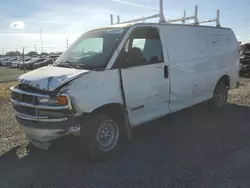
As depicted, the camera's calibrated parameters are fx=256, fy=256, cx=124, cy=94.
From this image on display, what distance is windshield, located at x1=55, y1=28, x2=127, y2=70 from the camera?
4.11m

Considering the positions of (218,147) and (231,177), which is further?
(218,147)

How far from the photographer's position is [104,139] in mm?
4145

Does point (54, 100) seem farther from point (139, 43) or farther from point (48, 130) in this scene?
point (139, 43)

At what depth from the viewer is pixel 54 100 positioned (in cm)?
354

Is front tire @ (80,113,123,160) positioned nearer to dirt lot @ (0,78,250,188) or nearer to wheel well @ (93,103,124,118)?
wheel well @ (93,103,124,118)

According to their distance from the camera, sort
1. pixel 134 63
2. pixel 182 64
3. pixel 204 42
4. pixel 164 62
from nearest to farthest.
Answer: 1. pixel 134 63
2. pixel 164 62
3. pixel 182 64
4. pixel 204 42

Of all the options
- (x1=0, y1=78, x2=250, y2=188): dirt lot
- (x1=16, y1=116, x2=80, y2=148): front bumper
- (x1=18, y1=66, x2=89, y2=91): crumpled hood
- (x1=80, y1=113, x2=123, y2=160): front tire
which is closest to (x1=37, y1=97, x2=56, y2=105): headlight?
A: (x1=18, y1=66, x2=89, y2=91): crumpled hood

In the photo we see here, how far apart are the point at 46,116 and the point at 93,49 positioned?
1.51m

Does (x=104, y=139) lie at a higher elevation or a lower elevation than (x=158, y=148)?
higher

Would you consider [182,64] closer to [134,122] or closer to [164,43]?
[164,43]

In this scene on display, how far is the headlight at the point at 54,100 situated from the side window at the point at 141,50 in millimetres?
1040

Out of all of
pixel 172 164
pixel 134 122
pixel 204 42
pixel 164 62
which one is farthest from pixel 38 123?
pixel 204 42

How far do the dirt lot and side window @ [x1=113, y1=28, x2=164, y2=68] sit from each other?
152 centimetres

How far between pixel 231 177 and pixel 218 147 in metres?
1.05
